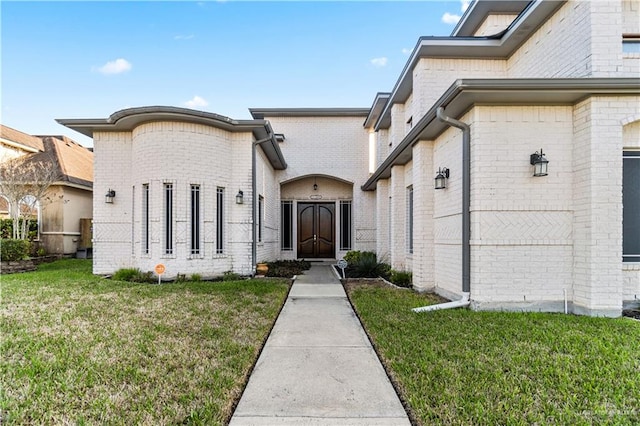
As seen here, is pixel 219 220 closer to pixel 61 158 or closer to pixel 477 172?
pixel 477 172

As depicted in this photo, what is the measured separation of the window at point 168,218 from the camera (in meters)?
8.00

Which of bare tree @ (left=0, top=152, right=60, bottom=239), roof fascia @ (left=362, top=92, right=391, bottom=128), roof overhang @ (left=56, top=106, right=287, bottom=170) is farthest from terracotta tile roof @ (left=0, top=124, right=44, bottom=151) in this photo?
roof fascia @ (left=362, top=92, right=391, bottom=128)

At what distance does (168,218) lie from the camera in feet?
26.3

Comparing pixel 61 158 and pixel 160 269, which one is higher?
pixel 61 158

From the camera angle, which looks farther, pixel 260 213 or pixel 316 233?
pixel 316 233

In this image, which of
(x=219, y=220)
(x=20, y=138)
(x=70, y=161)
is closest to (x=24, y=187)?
(x=70, y=161)

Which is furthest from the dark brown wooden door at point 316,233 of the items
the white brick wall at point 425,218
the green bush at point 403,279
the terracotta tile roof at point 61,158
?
the terracotta tile roof at point 61,158

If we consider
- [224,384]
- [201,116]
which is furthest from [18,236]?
[224,384]

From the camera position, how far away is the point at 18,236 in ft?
35.0

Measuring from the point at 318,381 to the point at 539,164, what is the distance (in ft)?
14.6

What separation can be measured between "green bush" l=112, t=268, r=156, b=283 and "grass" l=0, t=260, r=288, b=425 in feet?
4.67

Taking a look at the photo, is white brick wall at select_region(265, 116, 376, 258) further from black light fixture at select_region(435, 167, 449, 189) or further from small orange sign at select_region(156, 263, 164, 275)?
black light fixture at select_region(435, 167, 449, 189)

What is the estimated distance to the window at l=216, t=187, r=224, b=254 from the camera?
27.9ft

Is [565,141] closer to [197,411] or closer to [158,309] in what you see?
[197,411]
